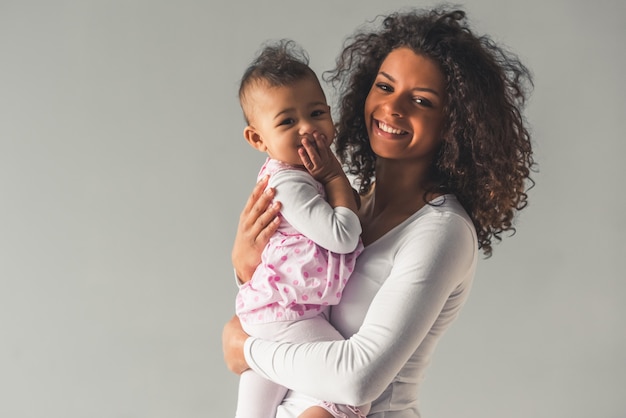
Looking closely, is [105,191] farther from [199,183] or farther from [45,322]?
[45,322]

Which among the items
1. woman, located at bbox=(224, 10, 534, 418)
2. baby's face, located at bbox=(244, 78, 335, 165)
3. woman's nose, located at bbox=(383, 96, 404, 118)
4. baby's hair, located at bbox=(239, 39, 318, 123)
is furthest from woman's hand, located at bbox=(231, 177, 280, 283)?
woman's nose, located at bbox=(383, 96, 404, 118)

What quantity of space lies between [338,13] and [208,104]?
2.46 ft

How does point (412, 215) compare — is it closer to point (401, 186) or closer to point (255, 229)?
point (401, 186)

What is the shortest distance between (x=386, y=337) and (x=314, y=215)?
1.10 ft

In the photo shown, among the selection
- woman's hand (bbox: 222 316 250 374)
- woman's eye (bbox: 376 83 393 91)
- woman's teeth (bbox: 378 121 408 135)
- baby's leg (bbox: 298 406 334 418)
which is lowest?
baby's leg (bbox: 298 406 334 418)

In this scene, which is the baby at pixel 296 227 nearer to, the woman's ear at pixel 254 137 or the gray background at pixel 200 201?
the woman's ear at pixel 254 137

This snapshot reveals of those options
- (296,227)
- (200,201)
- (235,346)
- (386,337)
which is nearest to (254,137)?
(296,227)

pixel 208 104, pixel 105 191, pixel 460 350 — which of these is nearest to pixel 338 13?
pixel 208 104

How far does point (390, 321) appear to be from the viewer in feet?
6.14

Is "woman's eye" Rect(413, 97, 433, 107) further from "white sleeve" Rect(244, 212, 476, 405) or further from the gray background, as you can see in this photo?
the gray background

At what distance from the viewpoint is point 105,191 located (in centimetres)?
406

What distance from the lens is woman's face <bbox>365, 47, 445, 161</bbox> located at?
6.97 ft

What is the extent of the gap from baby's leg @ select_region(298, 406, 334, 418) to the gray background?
84.4 inches

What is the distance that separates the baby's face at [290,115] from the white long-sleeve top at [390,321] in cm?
31
